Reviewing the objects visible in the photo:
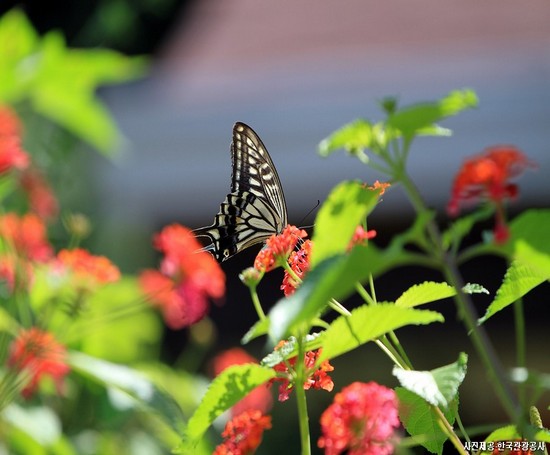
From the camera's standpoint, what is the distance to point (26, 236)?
4.64 ft

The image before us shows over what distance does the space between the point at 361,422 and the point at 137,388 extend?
1.47ft

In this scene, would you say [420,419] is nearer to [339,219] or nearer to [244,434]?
[244,434]

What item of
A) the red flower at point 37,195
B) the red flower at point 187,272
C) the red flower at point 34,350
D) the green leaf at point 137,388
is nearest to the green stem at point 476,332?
the green leaf at point 137,388

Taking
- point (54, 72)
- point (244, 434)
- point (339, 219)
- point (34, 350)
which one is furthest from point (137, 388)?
point (54, 72)

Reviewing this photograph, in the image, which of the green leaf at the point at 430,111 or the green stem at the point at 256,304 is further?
the green stem at the point at 256,304

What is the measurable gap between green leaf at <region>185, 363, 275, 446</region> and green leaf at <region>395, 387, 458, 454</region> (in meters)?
0.13

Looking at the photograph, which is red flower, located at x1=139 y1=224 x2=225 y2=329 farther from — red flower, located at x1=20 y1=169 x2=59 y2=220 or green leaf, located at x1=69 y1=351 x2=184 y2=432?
red flower, located at x1=20 y1=169 x2=59 y2=220

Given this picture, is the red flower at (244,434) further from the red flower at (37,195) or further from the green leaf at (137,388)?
the red flower at (37,195)

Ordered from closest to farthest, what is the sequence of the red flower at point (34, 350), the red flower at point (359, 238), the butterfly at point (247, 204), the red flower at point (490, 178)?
the red flower at point (490, 178) < the red flower at point (359, 238) < the red flower at point (34, 350) < the butterfly at point (247, 204)

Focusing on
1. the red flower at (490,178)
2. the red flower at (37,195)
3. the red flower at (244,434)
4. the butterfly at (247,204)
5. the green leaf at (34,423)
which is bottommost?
the green leaf at (34,423)

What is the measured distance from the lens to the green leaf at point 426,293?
Result: 68 centimetres

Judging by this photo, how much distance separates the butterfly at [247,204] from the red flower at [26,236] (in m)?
0.26

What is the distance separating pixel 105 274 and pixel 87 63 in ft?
1.54

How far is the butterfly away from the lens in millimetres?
1355
